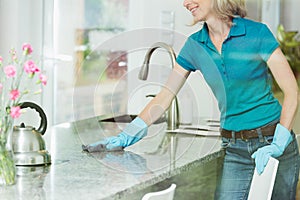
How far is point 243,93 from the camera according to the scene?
7.56 ft

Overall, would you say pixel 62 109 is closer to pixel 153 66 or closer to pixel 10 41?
pixel 10 41

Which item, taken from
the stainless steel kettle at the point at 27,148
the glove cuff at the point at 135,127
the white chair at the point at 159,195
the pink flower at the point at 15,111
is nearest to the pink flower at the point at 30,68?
the pink flower at the point at 15,111

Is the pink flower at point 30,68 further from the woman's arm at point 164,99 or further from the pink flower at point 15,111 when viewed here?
the woman's arm at point 164,99

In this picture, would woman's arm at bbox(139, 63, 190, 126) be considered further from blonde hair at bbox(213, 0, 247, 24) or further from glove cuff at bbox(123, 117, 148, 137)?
blonde hair at bbox(213, 0, 247, 24)

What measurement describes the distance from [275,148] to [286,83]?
9.0 inches

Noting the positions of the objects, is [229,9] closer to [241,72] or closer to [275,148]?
[241,72]

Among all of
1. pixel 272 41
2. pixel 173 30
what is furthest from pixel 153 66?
pixel 272 41

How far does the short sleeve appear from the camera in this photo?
224cm

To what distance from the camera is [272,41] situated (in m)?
2.24

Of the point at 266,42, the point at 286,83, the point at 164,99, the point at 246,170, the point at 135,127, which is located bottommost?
the point at 246,170

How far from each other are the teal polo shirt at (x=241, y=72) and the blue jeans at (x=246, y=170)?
0.06 metres

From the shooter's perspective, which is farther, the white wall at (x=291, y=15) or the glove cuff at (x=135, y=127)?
the glove cuff at (x=135, y=127)

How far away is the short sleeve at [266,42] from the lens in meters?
2.24

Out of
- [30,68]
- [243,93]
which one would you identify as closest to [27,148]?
[30,68]
